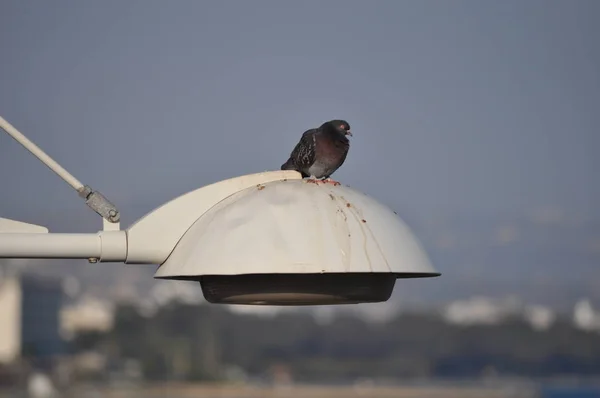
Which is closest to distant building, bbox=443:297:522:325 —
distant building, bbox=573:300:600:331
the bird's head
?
distant building, bbox=573:300:600:331

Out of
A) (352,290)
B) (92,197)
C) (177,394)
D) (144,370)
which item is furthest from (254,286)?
(144,370)

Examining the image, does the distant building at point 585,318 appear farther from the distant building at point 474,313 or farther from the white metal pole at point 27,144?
the white metal pole at point 27,144

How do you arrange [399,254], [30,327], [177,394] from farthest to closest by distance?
[30,327] < [177,394] < [399,254]

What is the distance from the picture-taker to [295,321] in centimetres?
10194

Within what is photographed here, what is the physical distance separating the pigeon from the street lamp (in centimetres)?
65

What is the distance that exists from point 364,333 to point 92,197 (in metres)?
105

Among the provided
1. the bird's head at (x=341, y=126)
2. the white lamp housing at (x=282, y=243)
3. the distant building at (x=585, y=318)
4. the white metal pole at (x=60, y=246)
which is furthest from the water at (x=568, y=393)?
the white metal pole at (x=60, y=246)

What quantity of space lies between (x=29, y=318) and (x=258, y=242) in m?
99.3

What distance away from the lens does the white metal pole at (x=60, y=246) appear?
9.96 feet

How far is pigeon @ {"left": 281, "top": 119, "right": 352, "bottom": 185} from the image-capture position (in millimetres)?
4045

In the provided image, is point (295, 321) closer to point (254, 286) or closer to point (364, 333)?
point (364, 333)

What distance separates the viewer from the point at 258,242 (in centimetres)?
303

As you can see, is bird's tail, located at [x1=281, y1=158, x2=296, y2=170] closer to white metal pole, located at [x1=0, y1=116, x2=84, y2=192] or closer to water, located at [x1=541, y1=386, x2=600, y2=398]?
white metal pole, located at [x1=0, y1=116, x2=84, y2=192]

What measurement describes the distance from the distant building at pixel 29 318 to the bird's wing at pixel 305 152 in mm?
89586
